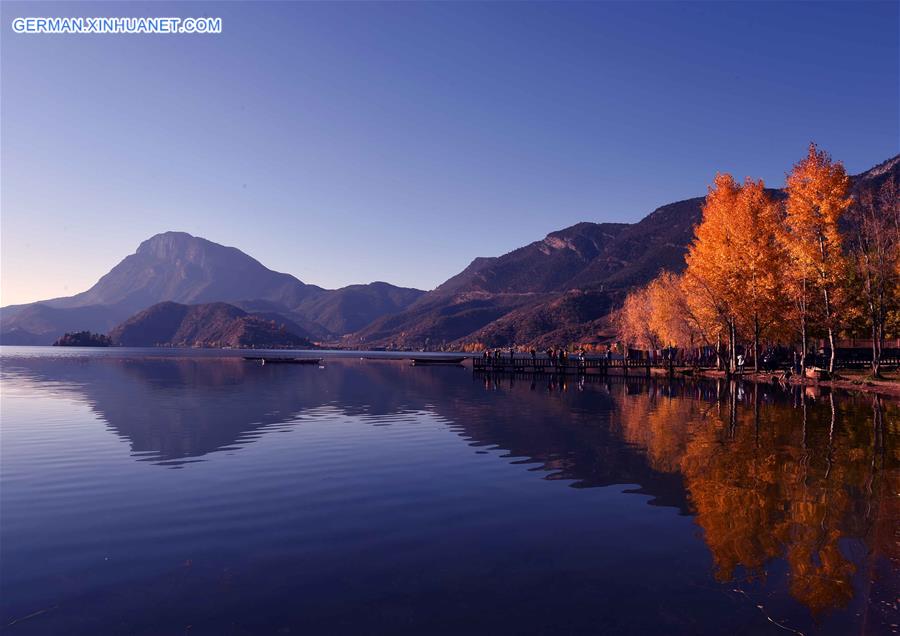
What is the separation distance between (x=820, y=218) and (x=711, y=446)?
36.5 m

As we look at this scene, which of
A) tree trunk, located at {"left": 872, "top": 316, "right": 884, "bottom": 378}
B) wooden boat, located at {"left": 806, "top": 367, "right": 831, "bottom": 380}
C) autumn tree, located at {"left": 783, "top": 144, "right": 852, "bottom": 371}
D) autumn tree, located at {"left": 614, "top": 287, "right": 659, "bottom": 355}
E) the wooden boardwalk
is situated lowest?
the wooden boardwalk

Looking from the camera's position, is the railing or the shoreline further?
the railing

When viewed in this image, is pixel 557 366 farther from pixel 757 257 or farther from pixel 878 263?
pixel 878 263

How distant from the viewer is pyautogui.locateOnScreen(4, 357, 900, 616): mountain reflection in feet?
32.0

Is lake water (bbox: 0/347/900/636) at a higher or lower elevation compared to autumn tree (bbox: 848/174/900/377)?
lower

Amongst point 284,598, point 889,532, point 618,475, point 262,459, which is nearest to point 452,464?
point 618,475

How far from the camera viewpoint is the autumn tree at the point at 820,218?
149 feet

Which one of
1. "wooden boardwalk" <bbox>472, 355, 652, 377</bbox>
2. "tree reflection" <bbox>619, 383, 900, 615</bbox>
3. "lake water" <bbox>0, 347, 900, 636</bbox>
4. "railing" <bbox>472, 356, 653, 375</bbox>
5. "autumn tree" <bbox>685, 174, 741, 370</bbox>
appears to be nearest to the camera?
"lake water" <bbox>0, 347, 900, 636</bbox>

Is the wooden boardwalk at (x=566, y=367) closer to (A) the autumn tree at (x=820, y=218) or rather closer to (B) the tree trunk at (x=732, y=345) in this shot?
(B) the tree trunk at (x=732, y=345)

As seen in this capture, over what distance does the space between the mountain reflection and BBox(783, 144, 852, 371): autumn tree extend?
1079cm

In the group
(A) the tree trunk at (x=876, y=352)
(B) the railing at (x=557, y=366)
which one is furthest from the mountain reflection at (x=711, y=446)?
(B) the railing at (x=557, y=366)

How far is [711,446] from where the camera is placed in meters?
20.0

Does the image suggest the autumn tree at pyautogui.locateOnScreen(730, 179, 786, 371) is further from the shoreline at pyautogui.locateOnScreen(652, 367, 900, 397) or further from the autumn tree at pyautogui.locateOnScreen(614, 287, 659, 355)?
the autumn tree at pyautogui.locateOnScreen(614, 287, 659, 355)

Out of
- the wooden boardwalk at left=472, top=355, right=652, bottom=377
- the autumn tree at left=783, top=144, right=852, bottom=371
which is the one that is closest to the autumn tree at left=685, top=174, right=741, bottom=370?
the autumn tree at left=783, top=144, right=852, bottom=371
